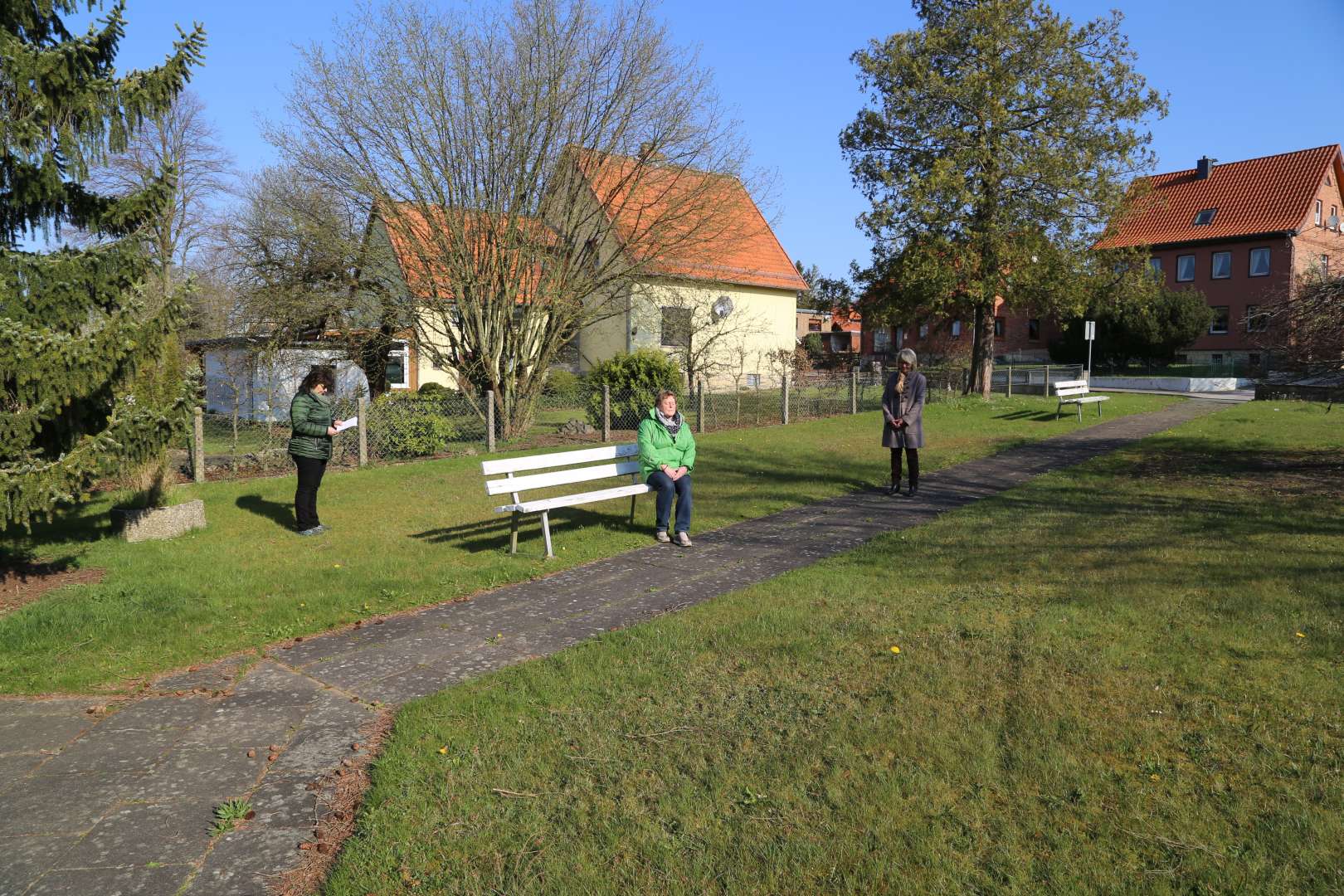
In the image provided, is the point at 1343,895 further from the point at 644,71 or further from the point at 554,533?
the point at 644,71

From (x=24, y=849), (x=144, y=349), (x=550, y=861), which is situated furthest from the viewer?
(x=144, y=349)

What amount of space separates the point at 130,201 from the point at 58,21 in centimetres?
171

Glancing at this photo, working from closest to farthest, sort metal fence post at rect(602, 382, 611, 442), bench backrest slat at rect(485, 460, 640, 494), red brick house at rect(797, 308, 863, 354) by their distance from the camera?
bench backrest slat at rect(485, 460, 640, 494), metal fence post at rect(602, 382, 611, 442), red brick house at rect(797, 308, 863, 354)

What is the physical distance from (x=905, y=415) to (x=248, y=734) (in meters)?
7.97

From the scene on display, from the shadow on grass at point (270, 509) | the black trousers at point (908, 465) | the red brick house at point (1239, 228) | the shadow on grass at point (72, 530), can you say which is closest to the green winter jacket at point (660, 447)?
the black trousers at point (908, 465)

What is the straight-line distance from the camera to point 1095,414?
68.8 feet

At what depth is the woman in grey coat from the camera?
413 inches

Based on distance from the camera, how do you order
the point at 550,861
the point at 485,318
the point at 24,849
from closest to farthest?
the point at 550,861, the point at 24,849, the point at 485,318

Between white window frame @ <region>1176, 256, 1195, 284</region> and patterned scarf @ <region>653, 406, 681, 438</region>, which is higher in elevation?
white window frame @ <region>1176, 256, 1195, 284</region>

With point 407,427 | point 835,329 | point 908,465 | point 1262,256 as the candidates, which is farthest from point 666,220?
point 835,329

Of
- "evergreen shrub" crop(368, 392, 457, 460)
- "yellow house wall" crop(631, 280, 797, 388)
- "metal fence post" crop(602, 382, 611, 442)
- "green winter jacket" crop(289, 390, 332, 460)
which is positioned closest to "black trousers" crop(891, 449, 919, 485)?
"green winter jacket" crop(289, 390, 332, 460)

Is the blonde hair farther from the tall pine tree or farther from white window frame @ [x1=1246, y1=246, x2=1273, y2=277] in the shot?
white window frame @ [x1=1246, y1=246, x2=1273, y2=277]

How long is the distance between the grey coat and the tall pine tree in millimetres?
7381

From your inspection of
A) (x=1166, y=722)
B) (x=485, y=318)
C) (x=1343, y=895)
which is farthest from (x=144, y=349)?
(x=485, y=318)
